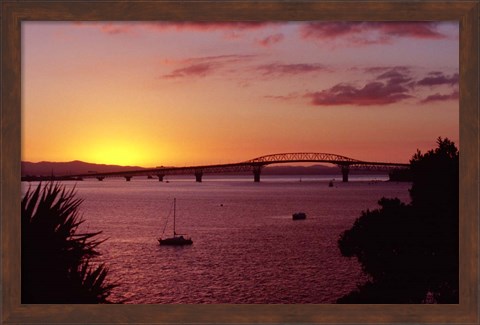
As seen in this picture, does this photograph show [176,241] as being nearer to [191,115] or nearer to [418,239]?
[191,115]

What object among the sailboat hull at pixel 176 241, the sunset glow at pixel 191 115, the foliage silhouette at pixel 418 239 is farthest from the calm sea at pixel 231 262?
the foliage silhouette at pixel 418 239

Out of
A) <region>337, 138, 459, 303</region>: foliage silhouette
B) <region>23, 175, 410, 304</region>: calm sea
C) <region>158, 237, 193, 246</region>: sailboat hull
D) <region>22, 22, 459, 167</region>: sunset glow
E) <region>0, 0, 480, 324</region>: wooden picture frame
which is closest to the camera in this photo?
<region>0, 0, 480, 324</region>: wooden picture frame

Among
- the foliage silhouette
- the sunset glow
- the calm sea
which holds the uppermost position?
the sunset glow

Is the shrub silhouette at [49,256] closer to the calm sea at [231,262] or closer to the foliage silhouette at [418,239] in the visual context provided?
the foliage silhouette at [418,239]

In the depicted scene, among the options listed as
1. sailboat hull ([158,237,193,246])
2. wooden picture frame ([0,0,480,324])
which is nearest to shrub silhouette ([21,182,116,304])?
wooden picture frame ([0,0,480,324])

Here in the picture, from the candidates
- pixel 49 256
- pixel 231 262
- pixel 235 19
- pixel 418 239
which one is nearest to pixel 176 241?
pixel 231 262

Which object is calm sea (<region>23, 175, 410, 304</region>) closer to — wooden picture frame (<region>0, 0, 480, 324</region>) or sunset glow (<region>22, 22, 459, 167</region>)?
sunset glow (<region>22, 22, 459, 167</region>)
